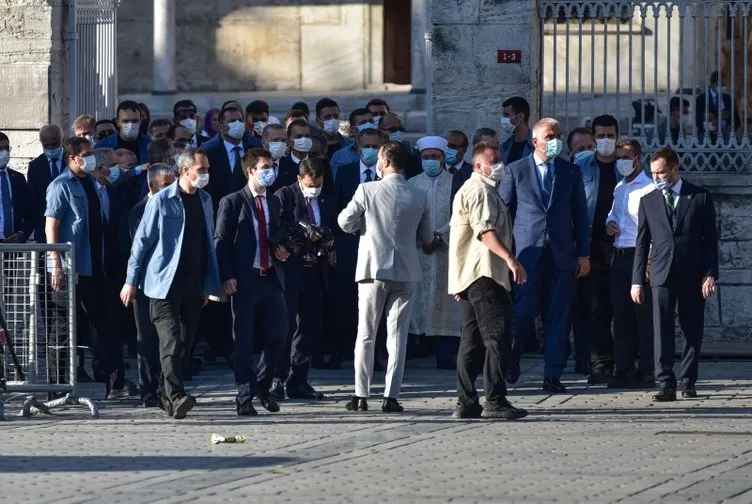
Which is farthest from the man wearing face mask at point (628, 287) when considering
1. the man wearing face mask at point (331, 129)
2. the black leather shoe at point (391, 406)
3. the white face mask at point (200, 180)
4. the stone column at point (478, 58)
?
the white face mask at point (200, 180)

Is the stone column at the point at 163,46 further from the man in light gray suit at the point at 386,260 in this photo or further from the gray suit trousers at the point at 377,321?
the gray suit trousers at the point at 377,321

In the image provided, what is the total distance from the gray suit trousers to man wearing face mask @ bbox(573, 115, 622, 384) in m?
2.25

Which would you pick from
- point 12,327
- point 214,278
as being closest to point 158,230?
point 214,278

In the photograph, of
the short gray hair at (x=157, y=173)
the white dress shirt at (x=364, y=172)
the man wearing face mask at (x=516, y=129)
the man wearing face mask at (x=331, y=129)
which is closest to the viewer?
the short gray hair at (x=157, y=173)

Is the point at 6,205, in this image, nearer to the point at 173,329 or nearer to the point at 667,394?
the point at 173,329

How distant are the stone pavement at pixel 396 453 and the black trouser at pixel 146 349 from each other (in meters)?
0.20

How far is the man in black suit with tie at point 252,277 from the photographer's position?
12.7m

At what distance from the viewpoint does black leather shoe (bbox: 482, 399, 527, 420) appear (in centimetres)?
1239

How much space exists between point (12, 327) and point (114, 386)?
0.92 meters

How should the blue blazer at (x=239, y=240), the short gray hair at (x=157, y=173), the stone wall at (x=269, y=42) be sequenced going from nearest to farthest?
the blue blazer at (x=239, y=240) → the short gray hair at (x=157, y=173) → the stone wall at (x=269, y=42)

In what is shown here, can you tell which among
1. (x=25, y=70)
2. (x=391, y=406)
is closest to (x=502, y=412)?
(x=391, y=406)

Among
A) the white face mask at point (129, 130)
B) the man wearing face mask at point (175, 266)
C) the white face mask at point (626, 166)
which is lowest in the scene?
the man wearing face mask at point (175, 266)

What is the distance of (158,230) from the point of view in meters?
12.6

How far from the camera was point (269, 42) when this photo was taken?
32188mm
